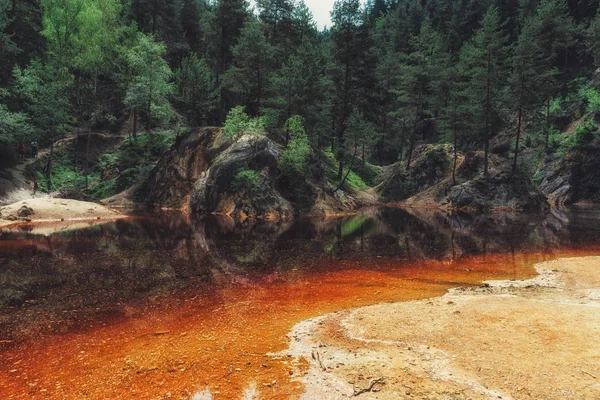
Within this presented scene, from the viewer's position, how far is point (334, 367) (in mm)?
7168

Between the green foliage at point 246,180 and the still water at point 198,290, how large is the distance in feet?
30.9

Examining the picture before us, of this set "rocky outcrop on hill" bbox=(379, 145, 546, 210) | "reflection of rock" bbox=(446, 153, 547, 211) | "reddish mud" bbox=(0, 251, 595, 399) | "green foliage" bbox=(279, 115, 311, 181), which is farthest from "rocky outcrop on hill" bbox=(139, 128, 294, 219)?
"reflection of rock" bbox=(446, 153, 547, 211)

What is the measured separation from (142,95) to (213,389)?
4549 centimetres

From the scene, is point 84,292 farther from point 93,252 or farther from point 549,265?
point 549,265

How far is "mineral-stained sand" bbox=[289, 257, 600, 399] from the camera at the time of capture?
623 centimetres

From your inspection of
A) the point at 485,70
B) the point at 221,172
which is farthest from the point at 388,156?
the point at 221,172

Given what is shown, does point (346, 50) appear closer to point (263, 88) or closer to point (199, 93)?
point (263, 88)

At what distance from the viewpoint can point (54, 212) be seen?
102 ft

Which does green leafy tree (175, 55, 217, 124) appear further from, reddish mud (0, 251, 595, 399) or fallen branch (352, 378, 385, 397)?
fallen branch (352, 378, 385, 397)

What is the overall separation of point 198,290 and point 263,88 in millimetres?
37413

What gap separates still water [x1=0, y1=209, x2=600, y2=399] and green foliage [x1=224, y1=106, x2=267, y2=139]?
49.2ft

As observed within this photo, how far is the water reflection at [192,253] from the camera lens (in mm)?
11164

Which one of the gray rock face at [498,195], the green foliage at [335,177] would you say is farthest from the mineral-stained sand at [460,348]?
the green foliage at [335,177]

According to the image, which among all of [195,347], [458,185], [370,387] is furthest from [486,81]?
[195,347]
